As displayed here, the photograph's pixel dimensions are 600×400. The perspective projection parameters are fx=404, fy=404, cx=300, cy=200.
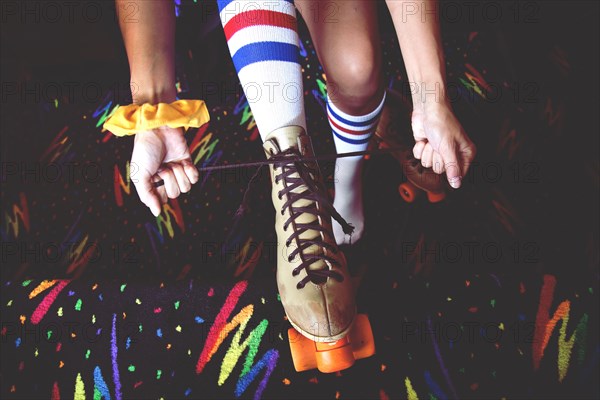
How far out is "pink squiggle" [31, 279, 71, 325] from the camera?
2.29 ft

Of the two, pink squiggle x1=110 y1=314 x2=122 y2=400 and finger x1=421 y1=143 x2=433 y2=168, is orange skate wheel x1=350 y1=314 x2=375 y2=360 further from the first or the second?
pink squiggle x1=110 y1=314 x2=122 y2=400

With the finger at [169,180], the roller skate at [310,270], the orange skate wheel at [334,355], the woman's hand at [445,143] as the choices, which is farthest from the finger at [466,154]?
the finger at [169,180]

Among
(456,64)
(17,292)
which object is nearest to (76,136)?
(17,292)

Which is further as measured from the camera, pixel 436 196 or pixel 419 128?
pixel 436 196

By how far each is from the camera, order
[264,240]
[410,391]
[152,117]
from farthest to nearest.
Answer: [264,240] → [410,391] → [152,117]

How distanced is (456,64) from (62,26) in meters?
1.00

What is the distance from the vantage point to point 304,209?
1.88 feet

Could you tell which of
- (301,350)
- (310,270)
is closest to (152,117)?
(310,270)

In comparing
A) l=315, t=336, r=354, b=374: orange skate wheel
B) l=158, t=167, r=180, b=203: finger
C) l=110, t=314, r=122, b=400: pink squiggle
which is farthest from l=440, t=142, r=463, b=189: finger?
l=110, t=314, r=122, b=400: pink squiggle

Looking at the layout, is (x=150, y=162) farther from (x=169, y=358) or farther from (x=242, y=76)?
(x=169, y=358)

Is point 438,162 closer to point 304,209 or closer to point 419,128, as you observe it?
point 419,128

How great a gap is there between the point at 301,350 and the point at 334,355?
67 mm

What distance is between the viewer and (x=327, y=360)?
55 cm

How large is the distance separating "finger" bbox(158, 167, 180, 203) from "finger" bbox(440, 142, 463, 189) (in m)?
0.38
